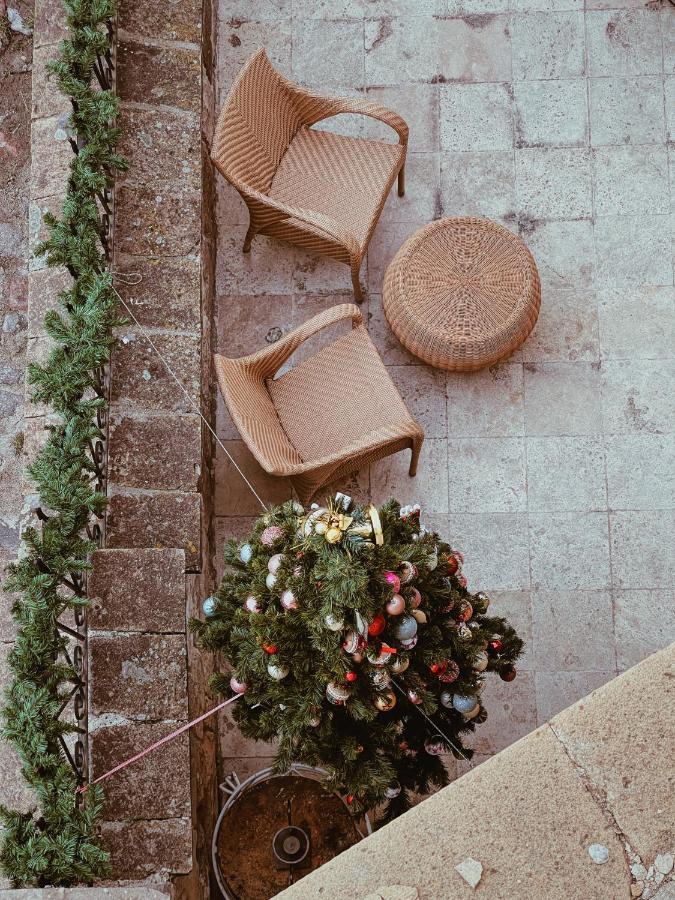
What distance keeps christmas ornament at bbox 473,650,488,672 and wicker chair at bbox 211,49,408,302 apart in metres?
1.97

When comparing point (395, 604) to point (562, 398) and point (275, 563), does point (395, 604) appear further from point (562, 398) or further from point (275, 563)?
point (562, 398)

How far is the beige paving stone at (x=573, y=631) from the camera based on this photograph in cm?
399

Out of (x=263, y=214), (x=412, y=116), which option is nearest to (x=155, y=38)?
(x=263, y=214)

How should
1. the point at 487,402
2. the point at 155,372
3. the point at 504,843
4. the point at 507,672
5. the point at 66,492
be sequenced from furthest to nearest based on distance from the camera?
the point at 487,402 → the point at 155,372 → the point at 507,672 → the point at 66,492 → the point at 504,843

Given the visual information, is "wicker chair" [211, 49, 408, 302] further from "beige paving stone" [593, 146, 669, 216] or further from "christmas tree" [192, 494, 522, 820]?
"christmas tree" [192, 494, 522, 820]

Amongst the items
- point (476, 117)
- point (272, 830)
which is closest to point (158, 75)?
point (476, 117)

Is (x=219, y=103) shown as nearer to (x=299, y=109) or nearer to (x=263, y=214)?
(x=299, y=109)

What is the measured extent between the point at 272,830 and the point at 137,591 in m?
1.16

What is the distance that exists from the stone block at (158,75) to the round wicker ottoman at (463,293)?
4.15 feet

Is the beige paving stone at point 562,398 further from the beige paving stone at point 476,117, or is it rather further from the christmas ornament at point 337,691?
the christmas ornament at point 337,691

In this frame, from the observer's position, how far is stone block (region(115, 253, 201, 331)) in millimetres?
3838

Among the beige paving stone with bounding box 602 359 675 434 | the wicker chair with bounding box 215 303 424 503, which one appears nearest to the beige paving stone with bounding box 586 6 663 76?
the beige paving stone with bounding box 602 359 675 434

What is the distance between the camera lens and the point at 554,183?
4.51m

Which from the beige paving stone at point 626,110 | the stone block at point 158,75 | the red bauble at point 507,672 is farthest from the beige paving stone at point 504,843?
the beige paving stone at point 626,110
